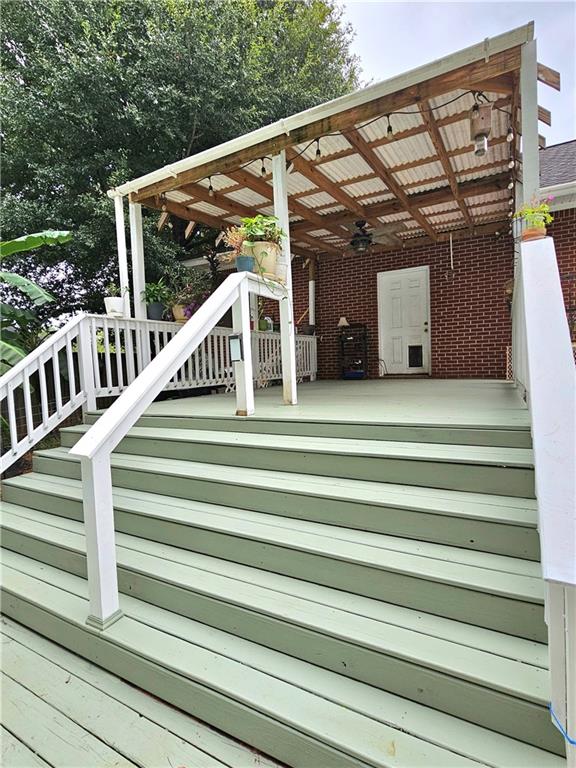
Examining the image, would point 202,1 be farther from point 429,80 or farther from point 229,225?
point 429,80

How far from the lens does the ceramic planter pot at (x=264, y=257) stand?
11.3 feet

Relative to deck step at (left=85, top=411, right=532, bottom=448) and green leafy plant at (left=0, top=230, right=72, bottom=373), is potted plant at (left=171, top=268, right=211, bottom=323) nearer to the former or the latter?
green leafy plant at (left=0, top=230, right=72, bottom=373)

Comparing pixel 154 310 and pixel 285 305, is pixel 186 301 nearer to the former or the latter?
pixel 154 310

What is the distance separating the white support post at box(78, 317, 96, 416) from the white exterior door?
5.17 meters

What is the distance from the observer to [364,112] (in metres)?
3.20

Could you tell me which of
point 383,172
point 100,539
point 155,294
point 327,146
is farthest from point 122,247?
point 100,539

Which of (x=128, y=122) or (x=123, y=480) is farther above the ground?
(x=128, y=122)

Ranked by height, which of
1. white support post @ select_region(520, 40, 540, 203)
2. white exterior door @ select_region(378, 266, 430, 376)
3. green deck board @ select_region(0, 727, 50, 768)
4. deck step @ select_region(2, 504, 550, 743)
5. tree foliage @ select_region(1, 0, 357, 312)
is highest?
tree foliage @ select_region(1, 0, 357, 312)

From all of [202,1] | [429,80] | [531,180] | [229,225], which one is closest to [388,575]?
[531,180]

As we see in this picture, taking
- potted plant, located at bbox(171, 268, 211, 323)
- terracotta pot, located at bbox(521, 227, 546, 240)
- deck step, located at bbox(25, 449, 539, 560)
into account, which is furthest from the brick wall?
deck step, located at bbox(25, 449, 539, 560)

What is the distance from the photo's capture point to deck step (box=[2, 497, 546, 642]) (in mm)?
1496

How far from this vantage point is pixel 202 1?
822 cm

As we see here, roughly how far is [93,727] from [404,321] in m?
6.97

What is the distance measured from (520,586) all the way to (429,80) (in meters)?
3.31
